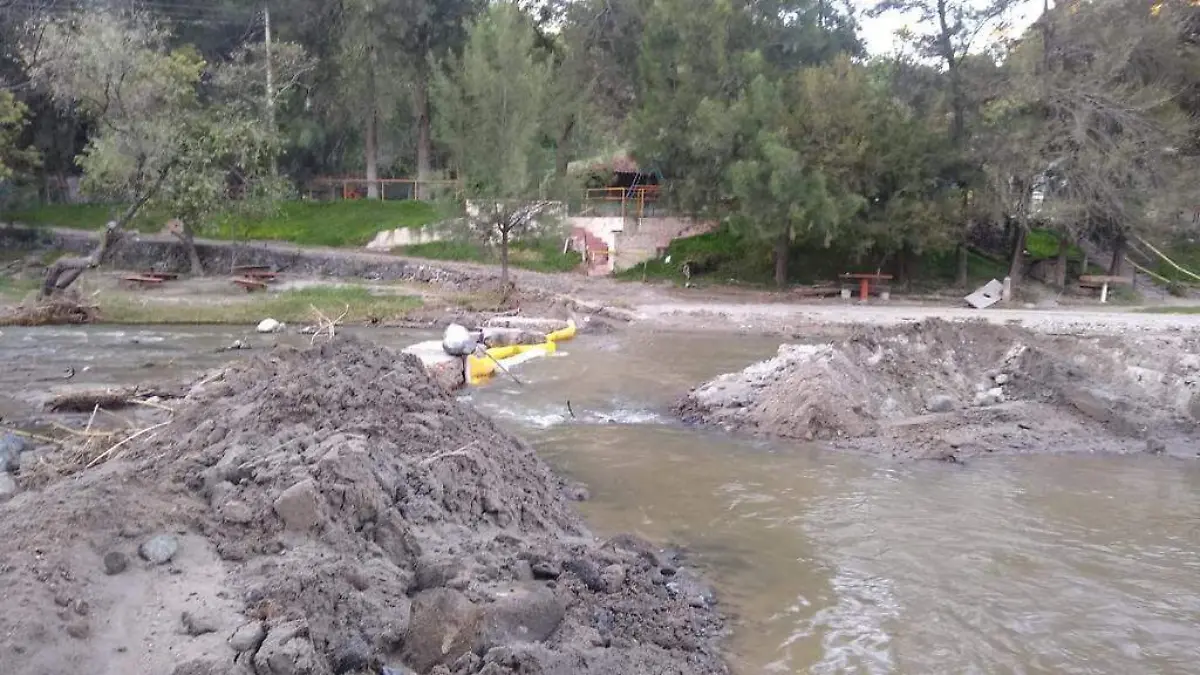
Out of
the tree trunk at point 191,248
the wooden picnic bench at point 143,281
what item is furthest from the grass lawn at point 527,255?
the wooden picnic bench at point 143,281

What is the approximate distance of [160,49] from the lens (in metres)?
30.7

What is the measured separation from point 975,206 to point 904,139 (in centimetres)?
262

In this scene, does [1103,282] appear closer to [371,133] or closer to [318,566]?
[318,566]

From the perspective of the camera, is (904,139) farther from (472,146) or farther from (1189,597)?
(1189,597)

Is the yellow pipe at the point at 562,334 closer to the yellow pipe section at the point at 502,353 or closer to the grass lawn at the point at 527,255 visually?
the yellow pipe section at the point at 502,353

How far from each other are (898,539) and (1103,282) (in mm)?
20595

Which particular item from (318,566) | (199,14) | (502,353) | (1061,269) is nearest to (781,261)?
(1061,269)

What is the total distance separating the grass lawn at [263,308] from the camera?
73.9ft

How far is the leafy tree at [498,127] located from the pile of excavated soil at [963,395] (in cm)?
1272

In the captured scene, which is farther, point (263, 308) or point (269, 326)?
point (263, 308)

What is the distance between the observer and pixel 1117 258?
2781 centimetres

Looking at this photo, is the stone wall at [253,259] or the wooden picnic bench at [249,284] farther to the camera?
the stone wall at [253,259]

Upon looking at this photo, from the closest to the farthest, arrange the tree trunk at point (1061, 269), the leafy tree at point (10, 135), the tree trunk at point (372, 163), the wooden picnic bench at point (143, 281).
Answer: the tree trunk at point (1061, 269) → the wooden picnic bench at point (143, 281) → the leafy tree at point (10, 135) → the tree trunk at point (372, 163)

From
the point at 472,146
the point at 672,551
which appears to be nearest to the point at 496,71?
the point at 472,146
